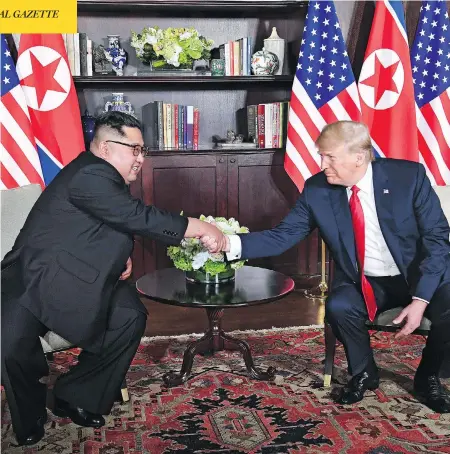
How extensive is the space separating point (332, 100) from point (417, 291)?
2116 millimetres

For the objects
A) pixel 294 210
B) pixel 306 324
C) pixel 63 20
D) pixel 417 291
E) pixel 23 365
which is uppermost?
pixel 63 20

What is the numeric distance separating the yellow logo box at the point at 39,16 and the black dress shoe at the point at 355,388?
5.97ft

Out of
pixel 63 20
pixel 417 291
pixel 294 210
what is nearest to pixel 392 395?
pixel 417 291

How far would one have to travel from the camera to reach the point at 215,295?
3.04 metres

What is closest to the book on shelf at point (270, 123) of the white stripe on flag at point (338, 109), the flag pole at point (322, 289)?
the white stripe on flag at point (338, 109)

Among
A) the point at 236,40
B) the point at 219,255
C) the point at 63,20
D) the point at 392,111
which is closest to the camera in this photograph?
the point at 63,20

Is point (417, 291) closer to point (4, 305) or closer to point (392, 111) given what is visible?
point (4, 305)

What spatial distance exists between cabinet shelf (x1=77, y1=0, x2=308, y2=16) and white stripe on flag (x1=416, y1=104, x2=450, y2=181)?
44.3 inches

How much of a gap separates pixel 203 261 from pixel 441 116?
2486mm

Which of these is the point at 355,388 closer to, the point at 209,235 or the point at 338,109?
the point at 209,235

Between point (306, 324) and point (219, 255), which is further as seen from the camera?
point (306, 324)

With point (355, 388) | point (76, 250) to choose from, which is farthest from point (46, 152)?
point (355, 388)

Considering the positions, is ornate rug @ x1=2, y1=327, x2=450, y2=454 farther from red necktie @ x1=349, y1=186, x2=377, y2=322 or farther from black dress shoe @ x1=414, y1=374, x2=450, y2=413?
red necktie @ x1=349, y1=186, x2=377, y2=322

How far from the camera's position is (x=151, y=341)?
386cm
